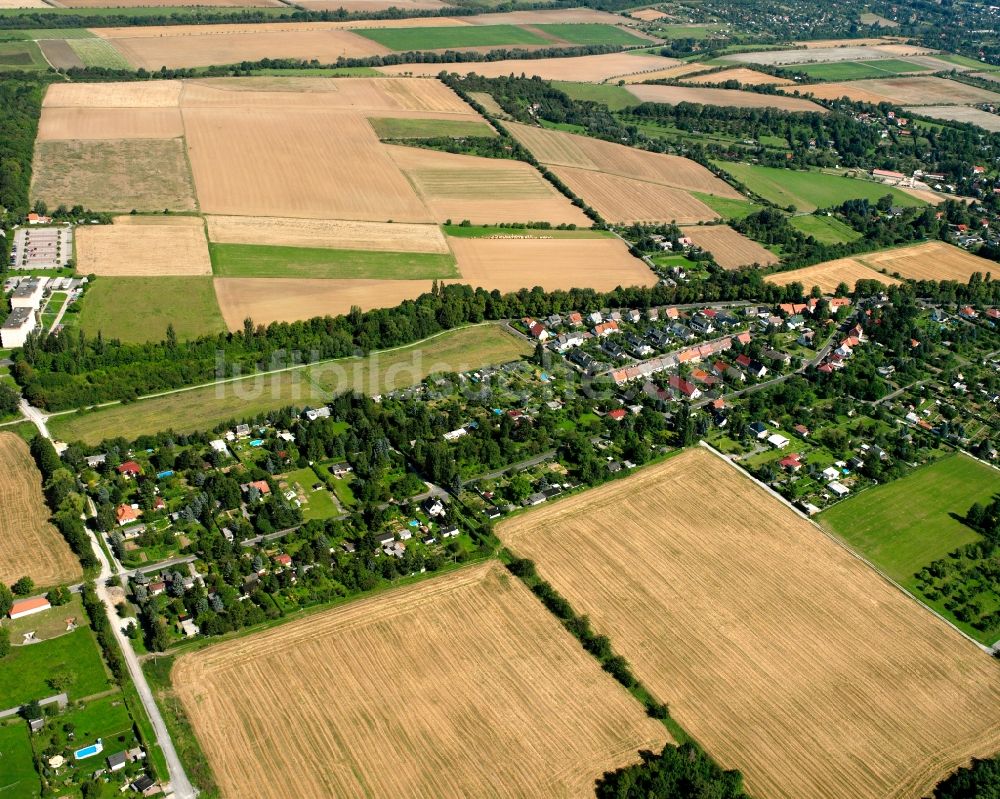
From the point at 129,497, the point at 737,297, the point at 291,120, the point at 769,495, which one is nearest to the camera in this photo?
the point at 129,497

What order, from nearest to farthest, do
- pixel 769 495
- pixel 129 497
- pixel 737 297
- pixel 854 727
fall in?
pixel 854 727, pixel 129 497, pixel 769 495, pixel 737 297

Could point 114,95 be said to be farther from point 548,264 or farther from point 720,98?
point 720,98

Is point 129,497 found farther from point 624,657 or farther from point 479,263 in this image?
point 479,263

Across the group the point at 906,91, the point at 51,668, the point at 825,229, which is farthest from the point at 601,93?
the point at 51,668

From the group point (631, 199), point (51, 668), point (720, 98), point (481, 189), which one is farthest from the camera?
point (720, 98)

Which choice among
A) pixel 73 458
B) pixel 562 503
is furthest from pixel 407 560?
pixel 73 458

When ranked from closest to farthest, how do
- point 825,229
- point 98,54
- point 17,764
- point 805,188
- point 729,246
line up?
point 17,764 → point 729,246 → point 825,229 → point 805,188 → point 98,54

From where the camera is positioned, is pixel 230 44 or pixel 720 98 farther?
pixel 230 44
